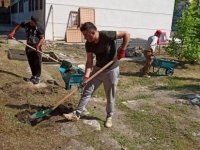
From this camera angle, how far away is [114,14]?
2336cm

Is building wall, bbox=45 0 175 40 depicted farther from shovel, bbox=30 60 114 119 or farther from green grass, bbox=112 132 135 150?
green grass, bbox=112 132 135 150

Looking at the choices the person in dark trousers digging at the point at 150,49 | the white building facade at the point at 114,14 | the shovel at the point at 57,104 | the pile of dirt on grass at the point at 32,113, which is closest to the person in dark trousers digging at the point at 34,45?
the pile of dirt on grass at the point at 32,113

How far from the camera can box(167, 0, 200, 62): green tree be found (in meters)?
14.2

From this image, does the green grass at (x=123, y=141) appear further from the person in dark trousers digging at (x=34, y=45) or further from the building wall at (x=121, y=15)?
the building wall at (x=121, y=15)

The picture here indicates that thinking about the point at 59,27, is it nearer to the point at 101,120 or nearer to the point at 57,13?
the point at 57,13

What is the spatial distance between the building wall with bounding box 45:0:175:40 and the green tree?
29.9 feet

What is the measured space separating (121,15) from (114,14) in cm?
64

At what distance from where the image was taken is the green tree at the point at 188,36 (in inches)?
561

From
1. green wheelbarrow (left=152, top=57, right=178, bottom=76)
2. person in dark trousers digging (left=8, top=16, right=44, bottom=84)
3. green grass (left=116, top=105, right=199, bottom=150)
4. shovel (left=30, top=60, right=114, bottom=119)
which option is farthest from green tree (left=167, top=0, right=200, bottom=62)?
shovel (left=30, top=60, right=114, bottom=119)

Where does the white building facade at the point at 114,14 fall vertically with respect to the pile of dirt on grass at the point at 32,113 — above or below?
above

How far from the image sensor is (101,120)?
6551mm

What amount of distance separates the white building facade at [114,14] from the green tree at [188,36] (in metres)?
9.13

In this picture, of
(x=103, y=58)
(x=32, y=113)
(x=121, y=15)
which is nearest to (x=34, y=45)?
(x=32, y=113)

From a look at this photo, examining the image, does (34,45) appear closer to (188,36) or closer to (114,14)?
(188,36)
